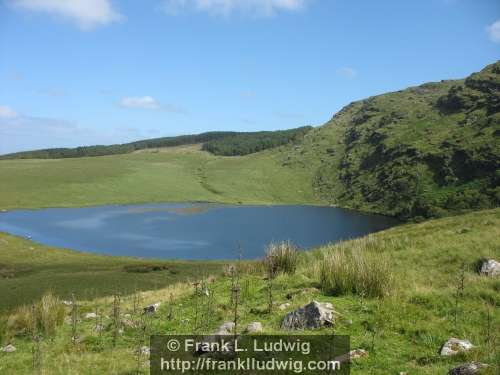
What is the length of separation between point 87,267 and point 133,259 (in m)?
12.2

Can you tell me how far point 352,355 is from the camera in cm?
752

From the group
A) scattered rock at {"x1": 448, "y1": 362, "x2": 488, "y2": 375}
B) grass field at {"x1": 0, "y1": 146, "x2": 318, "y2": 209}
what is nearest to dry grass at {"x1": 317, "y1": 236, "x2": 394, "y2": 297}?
scattered rock at {"x1": 448, "y1": 362, "x2": 488, "y2": 375}

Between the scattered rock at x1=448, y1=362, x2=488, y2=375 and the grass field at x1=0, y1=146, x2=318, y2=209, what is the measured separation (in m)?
114

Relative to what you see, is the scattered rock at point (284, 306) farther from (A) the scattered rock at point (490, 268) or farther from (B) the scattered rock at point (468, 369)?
(A) the scattered rock at point (490, 268)

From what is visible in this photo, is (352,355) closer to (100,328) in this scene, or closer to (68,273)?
(100,328)

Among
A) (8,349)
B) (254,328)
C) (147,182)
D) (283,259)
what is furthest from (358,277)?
(147,182)

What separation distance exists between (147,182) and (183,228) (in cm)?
6387

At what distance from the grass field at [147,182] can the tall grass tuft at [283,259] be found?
104 m

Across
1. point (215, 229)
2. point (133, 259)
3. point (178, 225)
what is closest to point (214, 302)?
point (133, 259)

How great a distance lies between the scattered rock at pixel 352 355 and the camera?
7.36 metres

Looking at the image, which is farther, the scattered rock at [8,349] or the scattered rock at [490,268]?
the scattered rock at [490,268]

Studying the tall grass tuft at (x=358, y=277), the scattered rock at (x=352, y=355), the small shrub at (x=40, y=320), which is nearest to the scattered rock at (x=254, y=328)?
the scattered rock at (x=352, y=355)

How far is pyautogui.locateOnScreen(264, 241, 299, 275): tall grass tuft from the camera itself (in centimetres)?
1568

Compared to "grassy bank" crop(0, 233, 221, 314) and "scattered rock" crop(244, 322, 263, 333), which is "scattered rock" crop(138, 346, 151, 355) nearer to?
"scattered rock" crop(244, 322, 263, 333)
